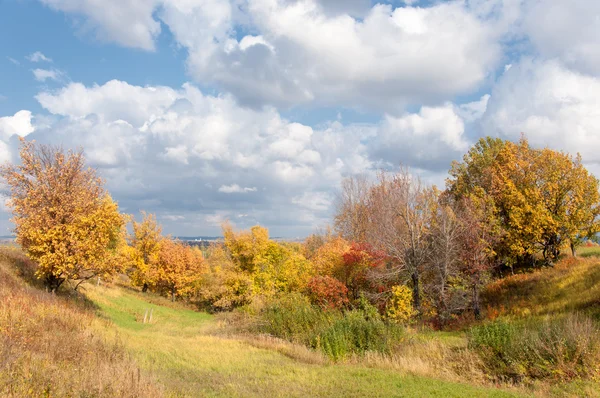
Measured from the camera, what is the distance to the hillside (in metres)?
6.64

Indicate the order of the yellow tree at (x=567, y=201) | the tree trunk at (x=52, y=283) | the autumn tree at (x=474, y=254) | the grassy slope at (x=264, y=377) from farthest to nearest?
1. the yellow tree at (x=567, y=201)
2. the autumn tree at (x=474, y=254)
3. the tree trunk at (x=52, y=283)
4. the grassy slope at (x=264, y=377)

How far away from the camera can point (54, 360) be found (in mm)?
8688

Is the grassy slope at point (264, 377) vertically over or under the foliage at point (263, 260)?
under

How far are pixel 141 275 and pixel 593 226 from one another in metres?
47.8

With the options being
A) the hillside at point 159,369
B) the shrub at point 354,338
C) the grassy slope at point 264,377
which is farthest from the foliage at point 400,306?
the grassy slope at point 264,377

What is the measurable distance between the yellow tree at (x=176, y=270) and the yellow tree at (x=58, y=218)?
26.4 m

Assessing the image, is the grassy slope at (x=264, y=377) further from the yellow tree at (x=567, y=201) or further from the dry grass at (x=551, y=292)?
the yellow tree at (x=567, y=201)

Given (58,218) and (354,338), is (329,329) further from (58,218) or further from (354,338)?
(58,218)

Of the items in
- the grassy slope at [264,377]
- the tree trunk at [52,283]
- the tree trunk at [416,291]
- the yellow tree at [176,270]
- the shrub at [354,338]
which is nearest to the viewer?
the grassy slope at [264,377]

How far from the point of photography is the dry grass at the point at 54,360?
6.24m

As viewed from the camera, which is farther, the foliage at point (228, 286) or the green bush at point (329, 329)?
the foliage at point (228, 286)

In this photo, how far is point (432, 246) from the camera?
2856cm

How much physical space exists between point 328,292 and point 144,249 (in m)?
33.8

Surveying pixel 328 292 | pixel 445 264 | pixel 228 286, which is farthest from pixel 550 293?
pixel 228 286
